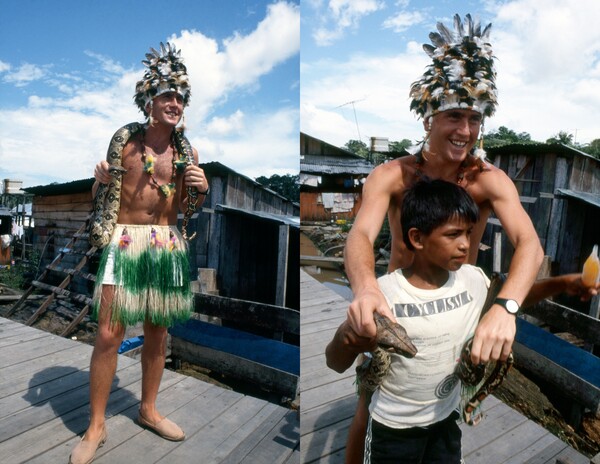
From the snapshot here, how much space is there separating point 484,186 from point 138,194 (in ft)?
2.90

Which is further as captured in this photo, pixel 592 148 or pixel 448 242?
pixel 592 148

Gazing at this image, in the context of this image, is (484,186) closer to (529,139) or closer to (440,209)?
(440,209)

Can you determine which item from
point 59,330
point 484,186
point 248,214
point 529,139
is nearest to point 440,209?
point 484,186

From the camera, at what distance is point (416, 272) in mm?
964

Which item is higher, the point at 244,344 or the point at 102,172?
the point at 102,172

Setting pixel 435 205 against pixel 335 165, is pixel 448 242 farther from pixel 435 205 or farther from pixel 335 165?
pixel 335 165

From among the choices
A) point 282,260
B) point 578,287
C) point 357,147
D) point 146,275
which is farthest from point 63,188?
point 578,287

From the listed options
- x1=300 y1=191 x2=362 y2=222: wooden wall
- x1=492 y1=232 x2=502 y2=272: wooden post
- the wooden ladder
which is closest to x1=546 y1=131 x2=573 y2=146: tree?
x1=492 y1=232 x2=502 y2=272: wooden post

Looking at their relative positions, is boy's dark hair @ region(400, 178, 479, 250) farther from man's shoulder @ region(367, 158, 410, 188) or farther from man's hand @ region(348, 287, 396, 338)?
man's hand @ region(348, 287, 396, 338)

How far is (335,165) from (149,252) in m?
0.60

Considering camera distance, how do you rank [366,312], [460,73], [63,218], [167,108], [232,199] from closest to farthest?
[366,312]
[460,73]
[167,108]
[232,199]
[63,218]

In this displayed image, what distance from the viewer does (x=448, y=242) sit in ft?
2.98

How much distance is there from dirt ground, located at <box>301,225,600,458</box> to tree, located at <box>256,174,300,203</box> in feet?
1.17

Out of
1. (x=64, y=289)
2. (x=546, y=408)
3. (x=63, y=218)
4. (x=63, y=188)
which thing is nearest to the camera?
(x=546, y=408)
